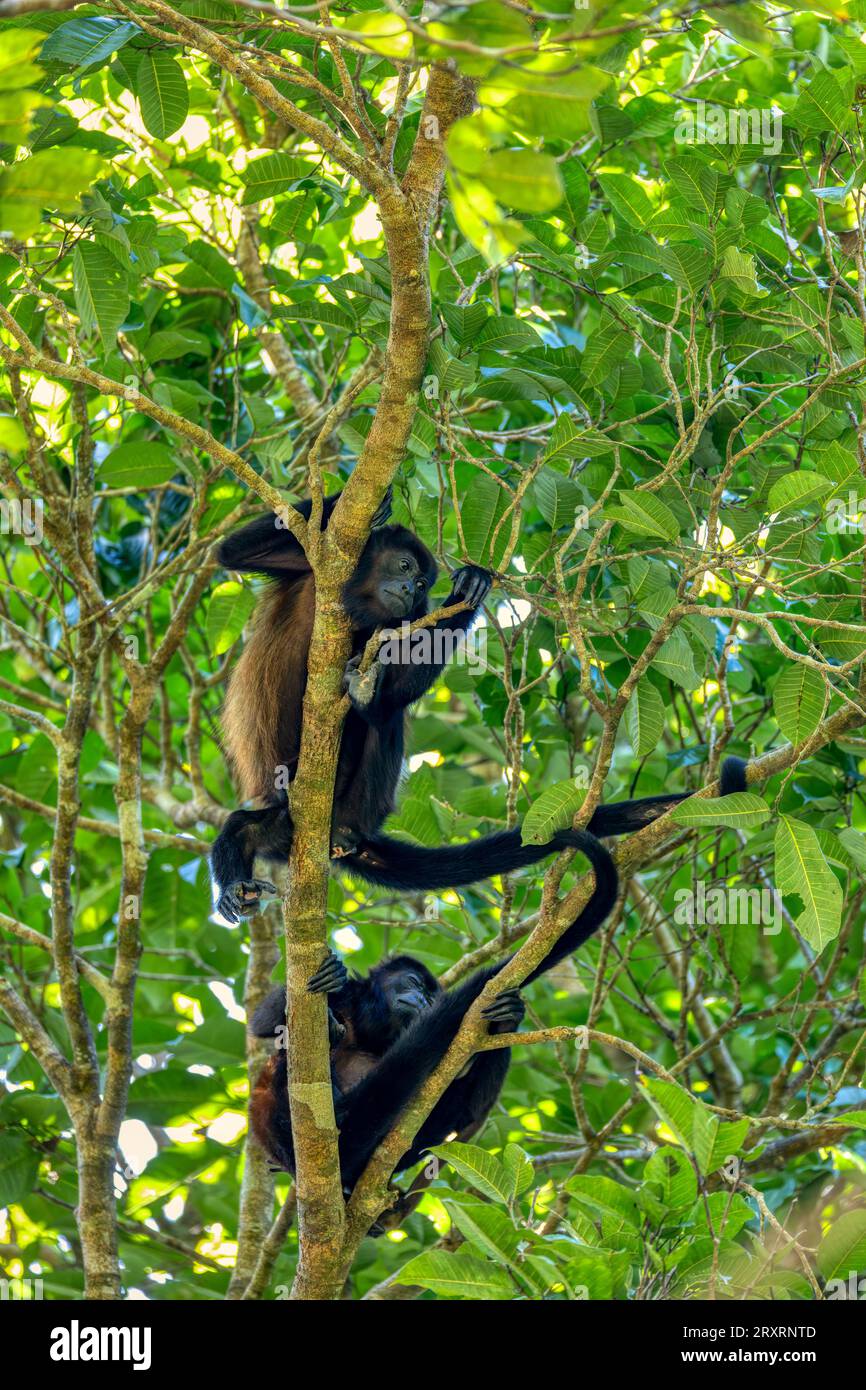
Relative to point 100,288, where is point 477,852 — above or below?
below

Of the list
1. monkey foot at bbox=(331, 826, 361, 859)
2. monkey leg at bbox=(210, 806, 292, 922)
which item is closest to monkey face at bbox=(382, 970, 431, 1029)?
monkey foot at bbox=(331, 826, 361, 859)

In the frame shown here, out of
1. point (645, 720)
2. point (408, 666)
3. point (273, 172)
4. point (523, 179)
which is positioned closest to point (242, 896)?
point (408, 666)

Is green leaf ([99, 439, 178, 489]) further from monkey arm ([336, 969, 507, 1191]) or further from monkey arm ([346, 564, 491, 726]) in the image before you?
monkey arm ([336, 969, 507, 1191])

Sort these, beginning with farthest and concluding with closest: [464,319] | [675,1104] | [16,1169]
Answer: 1. [16,1169]
2. [464,319]
3. [675,1104]

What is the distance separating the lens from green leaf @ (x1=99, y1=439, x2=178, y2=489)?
5098 mm

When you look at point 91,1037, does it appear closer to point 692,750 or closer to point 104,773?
point 104,773

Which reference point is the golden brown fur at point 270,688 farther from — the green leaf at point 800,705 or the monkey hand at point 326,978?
the green leaf at point 800,705

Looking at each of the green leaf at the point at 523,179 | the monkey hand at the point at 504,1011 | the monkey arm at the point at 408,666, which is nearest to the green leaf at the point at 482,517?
the monkey arm at the point at 408,666

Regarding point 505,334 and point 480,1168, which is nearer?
point 480,1168

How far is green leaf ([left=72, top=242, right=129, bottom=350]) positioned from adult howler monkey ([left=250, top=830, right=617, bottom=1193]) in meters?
1.96

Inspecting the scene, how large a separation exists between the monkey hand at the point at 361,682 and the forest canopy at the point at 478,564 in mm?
427

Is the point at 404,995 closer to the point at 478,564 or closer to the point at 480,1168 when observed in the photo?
the point at 478,564

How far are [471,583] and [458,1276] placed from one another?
196cm

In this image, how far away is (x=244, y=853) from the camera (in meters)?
4.43
